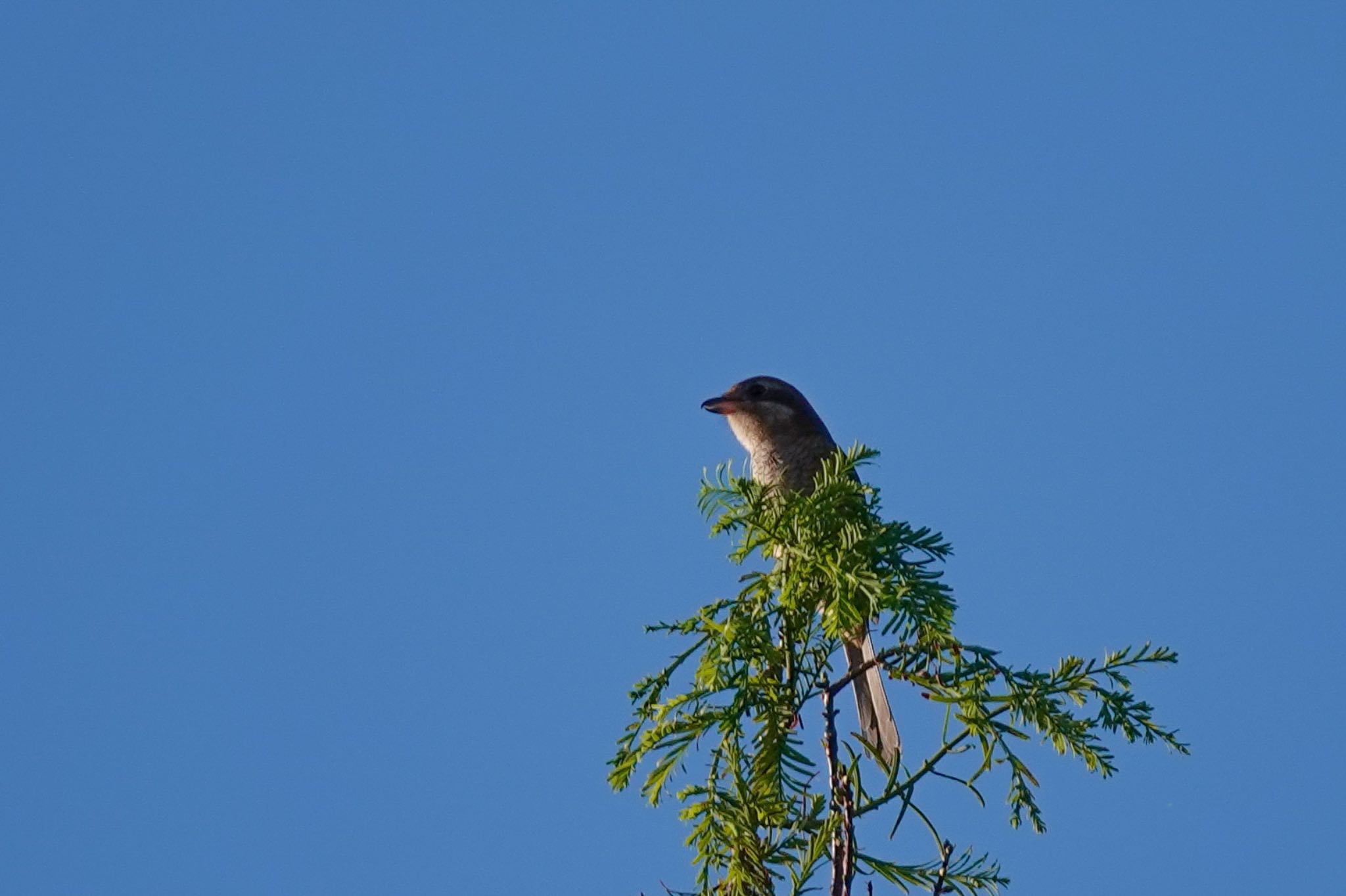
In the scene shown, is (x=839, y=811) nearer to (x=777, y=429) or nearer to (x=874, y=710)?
(x=874, y=710)

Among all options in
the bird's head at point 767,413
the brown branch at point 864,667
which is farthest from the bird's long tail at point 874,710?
the bird's head at point 767,413

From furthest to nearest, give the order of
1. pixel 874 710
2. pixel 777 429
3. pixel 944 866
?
pixel 777 429, pixel 874 710, pixel 944 866

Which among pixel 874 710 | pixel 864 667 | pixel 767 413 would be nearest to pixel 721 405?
pixel 767 413

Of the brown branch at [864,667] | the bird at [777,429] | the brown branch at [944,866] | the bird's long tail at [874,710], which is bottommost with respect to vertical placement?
the brown branch at [944,866]

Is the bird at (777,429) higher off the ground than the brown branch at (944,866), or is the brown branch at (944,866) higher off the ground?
the bird at (777,429)

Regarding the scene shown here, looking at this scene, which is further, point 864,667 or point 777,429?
point 777,429

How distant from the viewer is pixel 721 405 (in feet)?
23.6

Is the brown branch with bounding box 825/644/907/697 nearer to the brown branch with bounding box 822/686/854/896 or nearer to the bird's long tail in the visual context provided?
the brown branch with bounding box 822/686/854/896

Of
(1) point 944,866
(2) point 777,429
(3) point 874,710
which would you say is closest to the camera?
(1) point 944,866

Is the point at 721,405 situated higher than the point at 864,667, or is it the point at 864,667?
the point at 721,405

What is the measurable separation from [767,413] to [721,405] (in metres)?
0.36

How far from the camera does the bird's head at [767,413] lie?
22.2 ft

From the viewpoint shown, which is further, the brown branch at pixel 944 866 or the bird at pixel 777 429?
the bird at pixel 777 429

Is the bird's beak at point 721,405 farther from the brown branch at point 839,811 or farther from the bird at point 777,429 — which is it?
the brown branch at point 839,811
